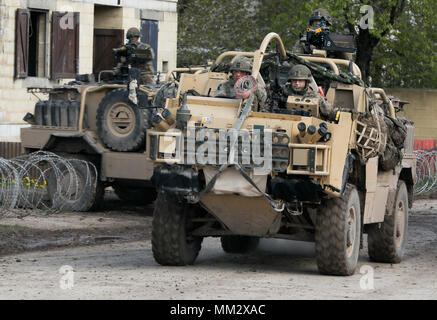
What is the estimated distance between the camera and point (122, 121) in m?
18.2

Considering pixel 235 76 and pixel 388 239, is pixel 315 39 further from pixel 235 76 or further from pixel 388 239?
pixel 235 76

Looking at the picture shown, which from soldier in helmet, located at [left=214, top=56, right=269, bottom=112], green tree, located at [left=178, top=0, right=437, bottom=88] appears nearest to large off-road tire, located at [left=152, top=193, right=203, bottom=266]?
soldier in helmet, located at [left=214, top=56, right=269, bottom=112]

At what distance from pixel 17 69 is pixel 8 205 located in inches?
305

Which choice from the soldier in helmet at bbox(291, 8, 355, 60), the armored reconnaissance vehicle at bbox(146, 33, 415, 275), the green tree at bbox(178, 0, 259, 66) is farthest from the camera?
the green tree at bbox(178, 0, 259, 66)

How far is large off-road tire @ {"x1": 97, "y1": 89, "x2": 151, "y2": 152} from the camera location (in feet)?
59.2

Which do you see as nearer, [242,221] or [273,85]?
[242,221]

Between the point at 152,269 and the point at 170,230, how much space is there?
1.53 ft

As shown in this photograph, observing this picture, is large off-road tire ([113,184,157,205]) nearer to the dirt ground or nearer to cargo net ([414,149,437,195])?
the dirt ground

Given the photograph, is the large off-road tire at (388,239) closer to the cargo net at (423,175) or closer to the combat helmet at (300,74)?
the combat helmet at (300,74)

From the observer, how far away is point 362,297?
10266 mm

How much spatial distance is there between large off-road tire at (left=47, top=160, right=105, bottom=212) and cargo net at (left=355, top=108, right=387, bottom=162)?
717 cm

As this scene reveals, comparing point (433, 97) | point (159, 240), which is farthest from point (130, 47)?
point (433, 97)

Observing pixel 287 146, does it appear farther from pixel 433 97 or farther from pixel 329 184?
pixel 433 97
